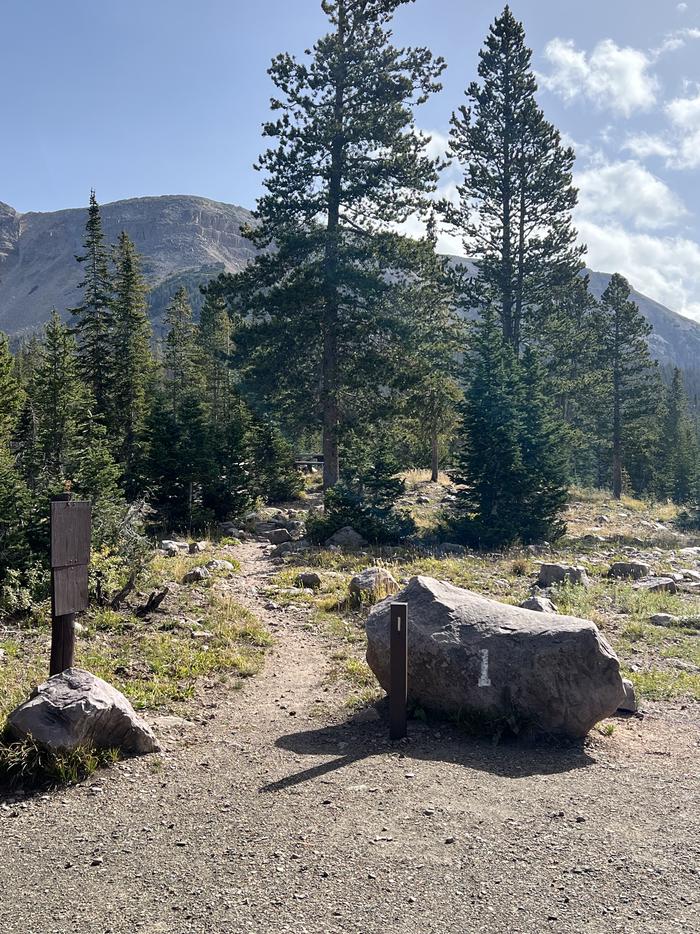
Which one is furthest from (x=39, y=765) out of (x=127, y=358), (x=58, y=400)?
(x=127, y=358)

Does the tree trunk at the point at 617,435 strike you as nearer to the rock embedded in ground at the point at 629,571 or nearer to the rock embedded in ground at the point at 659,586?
the rock embedded in ground at the point at 629,571

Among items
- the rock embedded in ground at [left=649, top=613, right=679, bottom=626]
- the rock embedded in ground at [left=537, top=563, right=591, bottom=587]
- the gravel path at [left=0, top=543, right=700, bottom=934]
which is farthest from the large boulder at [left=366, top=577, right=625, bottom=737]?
the rock embedded in ground at [left=537, top=563, right=591, bottom=587]

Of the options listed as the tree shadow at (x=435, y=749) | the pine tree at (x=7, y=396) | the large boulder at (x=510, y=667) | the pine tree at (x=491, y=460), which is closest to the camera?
the tree shadow at (x=435, y=749)

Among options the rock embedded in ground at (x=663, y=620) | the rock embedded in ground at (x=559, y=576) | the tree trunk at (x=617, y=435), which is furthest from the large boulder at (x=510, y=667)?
the tree trunk at (x=617, y=435)

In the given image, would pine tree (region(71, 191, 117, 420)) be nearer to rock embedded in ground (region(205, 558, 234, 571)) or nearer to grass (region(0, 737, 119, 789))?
rock embedded in ground (region(205, 558, 234, 571))

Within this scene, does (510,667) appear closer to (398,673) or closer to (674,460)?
(398,673)

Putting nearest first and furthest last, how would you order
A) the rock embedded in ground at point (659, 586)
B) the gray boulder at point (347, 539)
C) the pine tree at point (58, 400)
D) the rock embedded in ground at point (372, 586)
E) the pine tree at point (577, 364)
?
the rock embedded in ground at point (372, 586), the rock embedded in ground at point (659, 586), the gray boulder at point (347, 539), the pine tree at point (58, 400), the pine tree at point (577, 364)

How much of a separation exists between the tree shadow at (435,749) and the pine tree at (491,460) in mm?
13204

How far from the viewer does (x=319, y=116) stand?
23906 millimetres

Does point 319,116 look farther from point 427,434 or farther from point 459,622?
point 459,622

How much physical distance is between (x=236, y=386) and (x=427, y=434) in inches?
570

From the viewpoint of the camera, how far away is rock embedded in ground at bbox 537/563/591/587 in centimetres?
1409

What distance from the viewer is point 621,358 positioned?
4441 cm

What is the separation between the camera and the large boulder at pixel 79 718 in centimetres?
555
